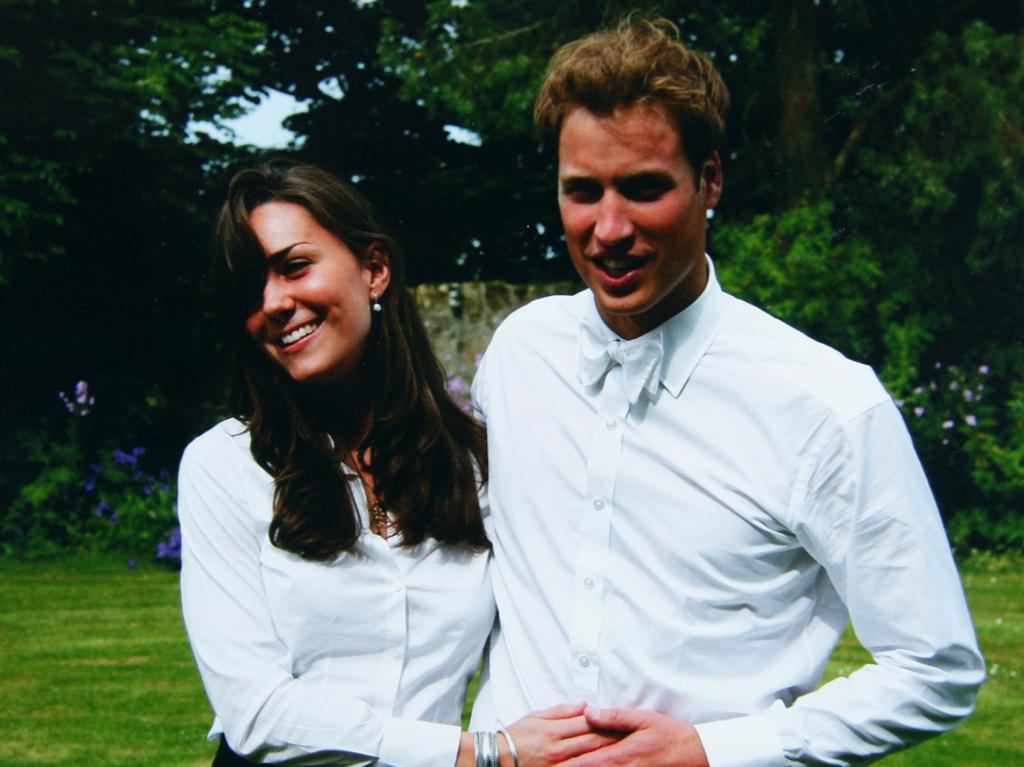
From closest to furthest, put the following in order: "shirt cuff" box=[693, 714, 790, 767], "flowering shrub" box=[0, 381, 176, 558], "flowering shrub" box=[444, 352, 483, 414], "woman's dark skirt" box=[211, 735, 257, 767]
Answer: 1. "shirt cuff" box=[693, 714, 790, 767]
2. "woman's dark skirt" box=[211, 735, 257, 767]
3. "flowering shrub" box=[0, 381, 176, 558]
4. "flowering shrub" box=[444, 352, 483, 414]

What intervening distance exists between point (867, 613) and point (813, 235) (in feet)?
30.4

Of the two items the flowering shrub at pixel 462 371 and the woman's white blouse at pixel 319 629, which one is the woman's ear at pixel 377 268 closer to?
the woman's white blouse at pixel 319 629

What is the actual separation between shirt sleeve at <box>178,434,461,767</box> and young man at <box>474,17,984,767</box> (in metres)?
0.27

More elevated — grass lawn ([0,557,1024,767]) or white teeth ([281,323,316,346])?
white teeth ([281,323,316,346])

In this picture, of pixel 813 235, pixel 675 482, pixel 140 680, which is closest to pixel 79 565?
pixel 140 680

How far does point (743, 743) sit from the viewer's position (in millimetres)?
2457

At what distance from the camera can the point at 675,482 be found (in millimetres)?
2547

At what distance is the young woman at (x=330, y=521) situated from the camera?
266 centimetres

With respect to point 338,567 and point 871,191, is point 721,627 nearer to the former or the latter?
point 338,567

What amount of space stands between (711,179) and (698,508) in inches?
25.8

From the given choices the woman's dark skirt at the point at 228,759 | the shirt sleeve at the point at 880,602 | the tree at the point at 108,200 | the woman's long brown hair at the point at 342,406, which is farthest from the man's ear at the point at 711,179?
the tree at the point at 108,200

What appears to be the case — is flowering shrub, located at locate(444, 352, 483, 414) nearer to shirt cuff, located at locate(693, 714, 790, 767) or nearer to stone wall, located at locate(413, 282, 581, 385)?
stone wall, located at locate(413, 282, 581, 385)

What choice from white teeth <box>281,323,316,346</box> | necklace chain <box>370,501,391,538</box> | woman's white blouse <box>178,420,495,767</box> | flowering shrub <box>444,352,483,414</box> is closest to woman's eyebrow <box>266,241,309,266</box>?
white teeth <box>281,323,316,346</box>

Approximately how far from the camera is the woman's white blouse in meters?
2.65
